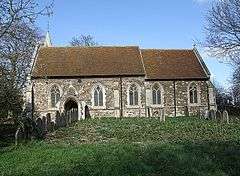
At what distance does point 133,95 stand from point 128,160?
28029 millimetres

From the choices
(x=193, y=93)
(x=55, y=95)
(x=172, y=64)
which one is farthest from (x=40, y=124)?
(x=172, y=64)

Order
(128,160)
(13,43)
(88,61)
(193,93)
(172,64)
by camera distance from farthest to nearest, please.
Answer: (172,64) → (193,93) → (88,61) → (13,43) → (128,160)

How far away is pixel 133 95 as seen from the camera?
4012cm

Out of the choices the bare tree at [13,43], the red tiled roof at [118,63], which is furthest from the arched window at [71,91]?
the bare tree at [13,43]

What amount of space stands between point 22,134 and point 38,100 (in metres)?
20.1

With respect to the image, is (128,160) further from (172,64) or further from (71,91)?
(172,64)

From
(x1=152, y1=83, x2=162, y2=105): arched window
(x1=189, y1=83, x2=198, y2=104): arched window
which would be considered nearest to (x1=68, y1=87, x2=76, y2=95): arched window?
(x1=152, y1=83, x2=162, y2=105): arched window

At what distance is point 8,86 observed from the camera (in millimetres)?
20391

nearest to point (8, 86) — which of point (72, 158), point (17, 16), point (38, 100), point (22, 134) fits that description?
point (22, 134)

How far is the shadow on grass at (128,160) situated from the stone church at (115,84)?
23315 mm

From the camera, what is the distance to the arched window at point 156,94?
1603 inches

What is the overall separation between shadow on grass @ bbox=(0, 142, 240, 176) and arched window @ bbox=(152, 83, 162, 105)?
25.5m

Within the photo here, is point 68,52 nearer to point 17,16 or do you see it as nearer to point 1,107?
point 1,107

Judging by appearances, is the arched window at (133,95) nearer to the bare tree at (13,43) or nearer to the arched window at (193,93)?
the arched window at (193,93)
